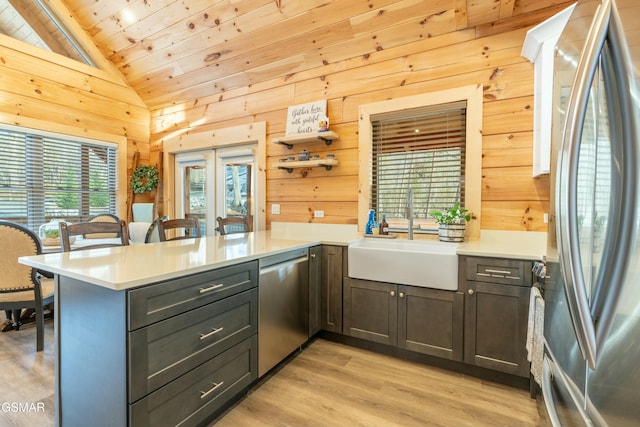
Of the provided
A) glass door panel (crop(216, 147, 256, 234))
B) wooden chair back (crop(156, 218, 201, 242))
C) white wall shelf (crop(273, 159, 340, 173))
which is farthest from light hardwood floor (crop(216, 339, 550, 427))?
glass door panel (crop(216, 147, 256, 234))

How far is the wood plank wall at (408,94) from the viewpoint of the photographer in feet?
7.66

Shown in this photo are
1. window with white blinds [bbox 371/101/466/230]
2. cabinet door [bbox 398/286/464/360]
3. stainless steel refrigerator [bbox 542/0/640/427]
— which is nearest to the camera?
stainless steel refrigerator [bbox 542/0/640/427]

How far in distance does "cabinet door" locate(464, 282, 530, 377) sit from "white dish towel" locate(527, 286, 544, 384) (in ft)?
0.69

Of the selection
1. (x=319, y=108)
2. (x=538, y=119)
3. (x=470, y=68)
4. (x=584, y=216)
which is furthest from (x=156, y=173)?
(x=584, y=216)

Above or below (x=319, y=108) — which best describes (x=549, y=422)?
below

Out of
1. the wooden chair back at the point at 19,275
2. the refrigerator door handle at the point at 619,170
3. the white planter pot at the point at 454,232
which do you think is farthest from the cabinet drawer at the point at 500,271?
the wooden chair back at the point at 19,275

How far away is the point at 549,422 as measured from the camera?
1.00 m

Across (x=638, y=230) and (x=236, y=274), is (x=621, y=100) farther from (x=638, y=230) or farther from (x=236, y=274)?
(x=236, y=274)

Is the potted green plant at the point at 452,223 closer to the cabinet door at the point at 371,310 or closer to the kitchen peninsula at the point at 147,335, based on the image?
the cabinet door at the point at 371,310

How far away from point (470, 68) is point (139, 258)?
9.05 ft

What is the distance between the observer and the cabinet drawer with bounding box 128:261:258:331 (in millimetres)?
1212

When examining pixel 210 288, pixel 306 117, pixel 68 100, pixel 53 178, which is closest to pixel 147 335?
pixel 210 288

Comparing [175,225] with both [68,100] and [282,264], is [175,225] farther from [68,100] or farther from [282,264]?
[68,100]

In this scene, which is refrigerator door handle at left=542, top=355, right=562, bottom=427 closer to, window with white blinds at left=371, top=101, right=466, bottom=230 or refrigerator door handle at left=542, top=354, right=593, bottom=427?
refrigerator door handle at left=542, top=354, right=593, bottom=427
